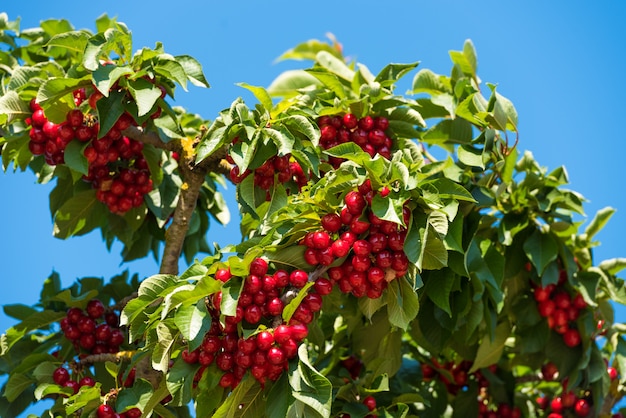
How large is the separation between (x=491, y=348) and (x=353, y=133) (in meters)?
1.30

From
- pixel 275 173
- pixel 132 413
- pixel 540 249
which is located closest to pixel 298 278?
pixel 275 173

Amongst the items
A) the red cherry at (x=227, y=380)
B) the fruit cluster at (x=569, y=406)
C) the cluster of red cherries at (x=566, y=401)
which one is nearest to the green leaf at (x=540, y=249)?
the cluster of red cherries at (x=566, y=401)

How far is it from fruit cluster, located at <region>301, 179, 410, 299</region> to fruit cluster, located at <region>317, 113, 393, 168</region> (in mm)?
657

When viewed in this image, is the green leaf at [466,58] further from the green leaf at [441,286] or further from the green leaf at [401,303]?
the green leaf at [401,303]

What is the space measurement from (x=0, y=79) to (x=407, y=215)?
7.58ft

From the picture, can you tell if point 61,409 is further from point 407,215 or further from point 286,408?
point 407,215

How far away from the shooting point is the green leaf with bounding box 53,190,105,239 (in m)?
4.58

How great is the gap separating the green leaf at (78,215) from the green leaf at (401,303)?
1735 millimetres

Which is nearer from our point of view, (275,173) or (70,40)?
(275,173)

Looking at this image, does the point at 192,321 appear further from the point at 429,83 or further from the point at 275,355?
the point at 429,83

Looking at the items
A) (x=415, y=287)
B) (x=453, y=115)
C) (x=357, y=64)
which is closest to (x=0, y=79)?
(x=357, y=64)

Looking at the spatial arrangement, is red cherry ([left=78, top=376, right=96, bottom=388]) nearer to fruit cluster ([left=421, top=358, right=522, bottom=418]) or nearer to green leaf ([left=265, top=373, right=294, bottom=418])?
green leaf ([left=265, top=373, right=294, bottom=418])

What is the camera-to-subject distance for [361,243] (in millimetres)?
3295

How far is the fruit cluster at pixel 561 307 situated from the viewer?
4.62m
